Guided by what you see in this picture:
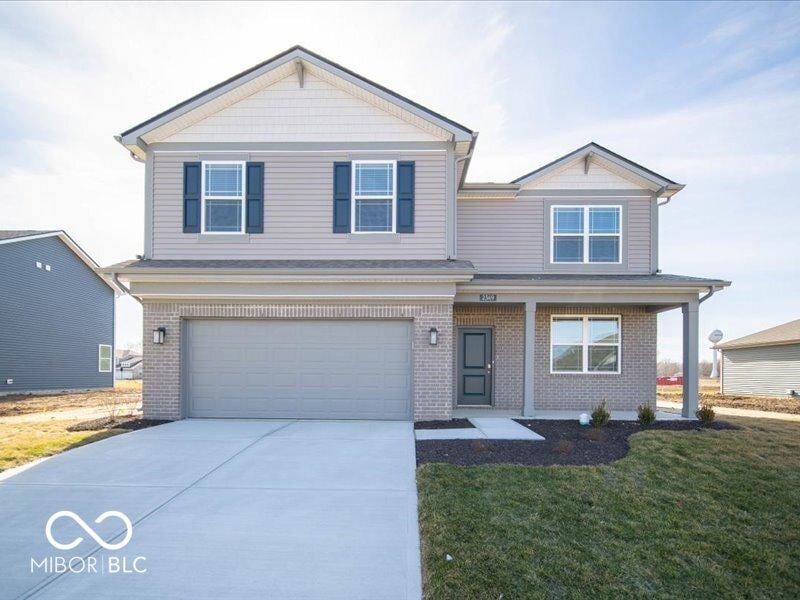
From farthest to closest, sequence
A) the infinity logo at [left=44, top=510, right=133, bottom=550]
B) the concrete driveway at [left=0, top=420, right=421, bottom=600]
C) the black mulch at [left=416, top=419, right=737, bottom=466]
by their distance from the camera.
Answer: the black mulch at [left=416, top=419, right=737, bottom=466] → the infinity logo at [left=44, top=510, right=133, bottom=550] → the concrete driveway at [left=0, top=420, right=421, bottom=600]

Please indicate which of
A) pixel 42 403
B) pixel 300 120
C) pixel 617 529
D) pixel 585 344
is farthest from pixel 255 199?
pixel 42 403

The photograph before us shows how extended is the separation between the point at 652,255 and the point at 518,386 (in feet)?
16.0

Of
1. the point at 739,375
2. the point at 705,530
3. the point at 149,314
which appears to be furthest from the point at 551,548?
the point at 739,375

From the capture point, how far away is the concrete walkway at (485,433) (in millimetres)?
8648

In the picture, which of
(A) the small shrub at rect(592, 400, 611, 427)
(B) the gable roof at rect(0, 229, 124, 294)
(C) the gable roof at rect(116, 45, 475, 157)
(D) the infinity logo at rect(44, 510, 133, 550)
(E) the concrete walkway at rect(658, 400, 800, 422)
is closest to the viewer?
(D) the infinity logo at rect(44, 510, 133, 550)

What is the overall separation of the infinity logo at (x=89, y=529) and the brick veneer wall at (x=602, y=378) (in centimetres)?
966

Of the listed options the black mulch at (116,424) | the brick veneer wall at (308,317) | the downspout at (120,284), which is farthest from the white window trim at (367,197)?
the black mulch at (116,424)

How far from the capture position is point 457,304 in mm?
12086

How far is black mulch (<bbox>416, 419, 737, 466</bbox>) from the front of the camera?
717cm

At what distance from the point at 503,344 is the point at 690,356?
4.30 m

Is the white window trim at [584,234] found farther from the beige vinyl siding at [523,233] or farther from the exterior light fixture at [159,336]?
the exterior light fixture at [159,336]

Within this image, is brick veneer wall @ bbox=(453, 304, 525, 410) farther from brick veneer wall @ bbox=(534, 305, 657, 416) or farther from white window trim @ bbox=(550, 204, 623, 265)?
white window trim @ bbox=(550, 204, 623, 265)

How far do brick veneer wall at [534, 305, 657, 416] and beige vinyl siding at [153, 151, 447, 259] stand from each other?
402cm

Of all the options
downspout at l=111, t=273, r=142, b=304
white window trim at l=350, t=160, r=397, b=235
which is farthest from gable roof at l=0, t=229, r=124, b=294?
white window trim at l=350, t=160, r=397, b=235
